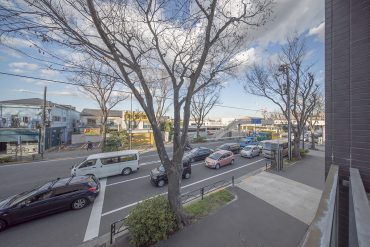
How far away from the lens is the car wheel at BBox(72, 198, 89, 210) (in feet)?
26.8

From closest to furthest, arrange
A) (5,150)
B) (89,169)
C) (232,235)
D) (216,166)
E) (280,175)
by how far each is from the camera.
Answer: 1. (232,235)
2. (89,169)
3. (280,175)
4. (216,166)
5. (5,150)

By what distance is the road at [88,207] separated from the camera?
6.32m

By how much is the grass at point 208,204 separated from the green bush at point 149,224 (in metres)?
1.60

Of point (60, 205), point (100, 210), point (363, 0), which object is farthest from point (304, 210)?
point (60, 205)

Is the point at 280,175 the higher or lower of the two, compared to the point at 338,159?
lower

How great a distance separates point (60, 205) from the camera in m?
7.77

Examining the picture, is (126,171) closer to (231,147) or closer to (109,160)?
(109,160)

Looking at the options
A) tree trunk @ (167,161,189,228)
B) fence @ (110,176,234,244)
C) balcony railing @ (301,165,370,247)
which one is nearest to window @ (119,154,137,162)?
fence @ (110,176,234,244)

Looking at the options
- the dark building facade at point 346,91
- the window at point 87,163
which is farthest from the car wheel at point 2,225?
the dark building facade at point 346,91

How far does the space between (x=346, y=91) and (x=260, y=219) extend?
18.2 ft

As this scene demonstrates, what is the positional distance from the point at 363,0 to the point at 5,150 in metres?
35.5

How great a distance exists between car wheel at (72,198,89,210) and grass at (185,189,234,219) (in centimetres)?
507

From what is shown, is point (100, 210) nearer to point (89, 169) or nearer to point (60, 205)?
point (60, 205)

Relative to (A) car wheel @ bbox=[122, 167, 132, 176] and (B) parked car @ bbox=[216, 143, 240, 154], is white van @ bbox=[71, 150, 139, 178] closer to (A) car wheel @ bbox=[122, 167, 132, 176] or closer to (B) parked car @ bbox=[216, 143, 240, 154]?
(A) car wheel @ bbox=[122, 167, 132, 176]
